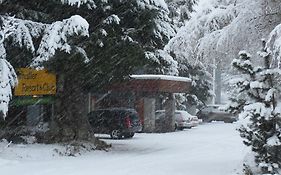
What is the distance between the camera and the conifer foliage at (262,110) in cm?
1154

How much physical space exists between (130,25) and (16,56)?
167 inches

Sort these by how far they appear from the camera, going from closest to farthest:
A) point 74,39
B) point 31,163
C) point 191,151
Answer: point 31,163, point 74,39, point 191,151

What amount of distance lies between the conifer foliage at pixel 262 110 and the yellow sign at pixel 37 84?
29.9 ft

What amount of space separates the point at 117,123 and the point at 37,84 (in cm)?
734

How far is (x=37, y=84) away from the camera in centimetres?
1930

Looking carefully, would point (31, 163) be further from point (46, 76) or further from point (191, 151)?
point (191, 151)

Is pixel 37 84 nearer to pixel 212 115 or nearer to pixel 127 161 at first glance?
pixel 127 161

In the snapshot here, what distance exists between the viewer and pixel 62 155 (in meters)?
16.6

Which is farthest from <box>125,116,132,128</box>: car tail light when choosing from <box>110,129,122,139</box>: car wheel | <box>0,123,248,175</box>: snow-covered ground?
<box>0,123,248,175</box>: snow-covered ground

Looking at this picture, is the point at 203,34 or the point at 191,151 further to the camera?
the point at 191,151

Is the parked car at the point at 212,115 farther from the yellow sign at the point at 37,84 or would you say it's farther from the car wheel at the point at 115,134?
the yellow sign at the point at 37,84

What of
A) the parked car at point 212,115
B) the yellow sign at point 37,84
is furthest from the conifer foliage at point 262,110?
the parked car at point 212,115

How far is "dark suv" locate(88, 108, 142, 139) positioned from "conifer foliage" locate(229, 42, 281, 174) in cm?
1374

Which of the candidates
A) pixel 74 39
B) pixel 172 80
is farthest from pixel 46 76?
pixel 172 80
